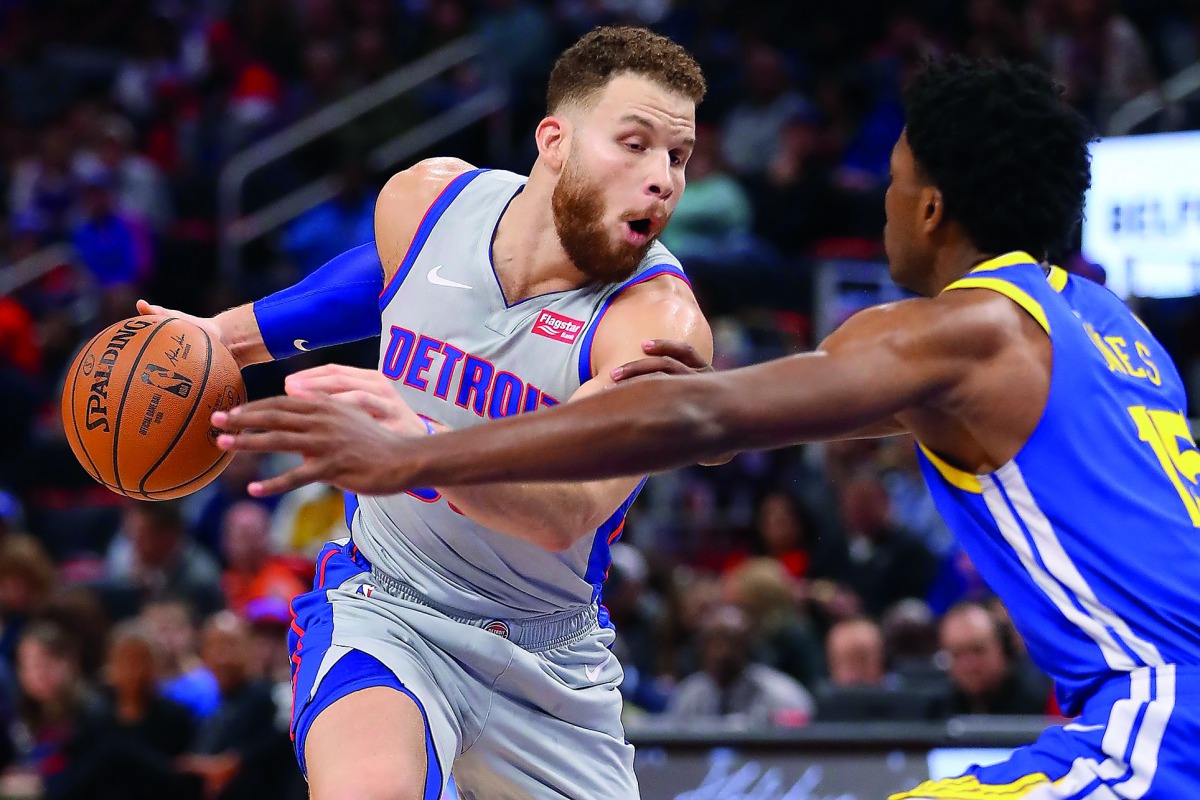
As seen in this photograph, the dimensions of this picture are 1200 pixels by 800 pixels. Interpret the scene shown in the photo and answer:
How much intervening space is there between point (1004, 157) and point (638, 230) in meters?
1.33

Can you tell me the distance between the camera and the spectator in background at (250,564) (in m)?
9.17

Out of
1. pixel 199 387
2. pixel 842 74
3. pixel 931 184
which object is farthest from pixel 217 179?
pixel 931 184

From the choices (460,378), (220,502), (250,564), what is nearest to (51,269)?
(220,502)

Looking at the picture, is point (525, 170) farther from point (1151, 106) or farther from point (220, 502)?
point (1151, 106)

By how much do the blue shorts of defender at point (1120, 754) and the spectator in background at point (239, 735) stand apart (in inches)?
197

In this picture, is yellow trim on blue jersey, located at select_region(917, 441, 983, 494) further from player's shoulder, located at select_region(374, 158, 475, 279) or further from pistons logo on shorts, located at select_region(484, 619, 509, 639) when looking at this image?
player's shoulder, located at select_region(374, 158, 475, 279)

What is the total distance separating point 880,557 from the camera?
30.0 feet

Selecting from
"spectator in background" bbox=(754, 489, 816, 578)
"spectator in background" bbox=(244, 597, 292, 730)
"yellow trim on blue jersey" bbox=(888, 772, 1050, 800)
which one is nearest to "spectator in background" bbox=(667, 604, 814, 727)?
"spectator in background" bbox=(754, 489, 816, 578)

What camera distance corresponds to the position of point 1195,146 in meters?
9.34

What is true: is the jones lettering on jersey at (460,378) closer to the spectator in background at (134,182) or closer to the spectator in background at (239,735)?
the spectator in background at (239,735)

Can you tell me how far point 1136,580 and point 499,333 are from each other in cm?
190

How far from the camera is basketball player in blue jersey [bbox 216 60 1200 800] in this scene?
281 centimetres

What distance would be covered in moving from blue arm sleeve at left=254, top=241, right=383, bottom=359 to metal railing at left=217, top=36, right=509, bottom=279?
337 inches

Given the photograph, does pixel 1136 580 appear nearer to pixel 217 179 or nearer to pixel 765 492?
pixel 765 492
